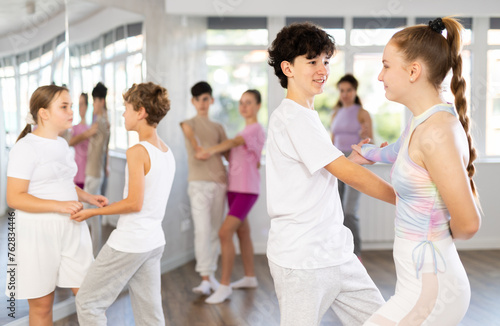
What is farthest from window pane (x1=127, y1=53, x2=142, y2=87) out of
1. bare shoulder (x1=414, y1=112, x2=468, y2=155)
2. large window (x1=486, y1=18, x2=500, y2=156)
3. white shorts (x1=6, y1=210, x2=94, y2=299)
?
large window (x1=486, y1=18, x2=500, y2=156)

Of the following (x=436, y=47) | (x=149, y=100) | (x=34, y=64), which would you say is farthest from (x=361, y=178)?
(x=34, y=64)

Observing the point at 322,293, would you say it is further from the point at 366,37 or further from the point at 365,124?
the point at 366,37

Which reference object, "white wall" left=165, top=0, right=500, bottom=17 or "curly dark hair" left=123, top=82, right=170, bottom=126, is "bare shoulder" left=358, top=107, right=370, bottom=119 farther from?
"curly dark hair" left=123, top=82, right=170, bottom=126

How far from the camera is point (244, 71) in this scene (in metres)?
5.73

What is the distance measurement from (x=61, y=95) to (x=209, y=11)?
249cm

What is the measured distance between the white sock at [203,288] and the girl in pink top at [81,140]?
119 cm

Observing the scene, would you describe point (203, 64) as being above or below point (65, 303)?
above

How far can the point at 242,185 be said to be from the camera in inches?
163

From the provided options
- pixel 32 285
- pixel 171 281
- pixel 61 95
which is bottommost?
pixel 171 281

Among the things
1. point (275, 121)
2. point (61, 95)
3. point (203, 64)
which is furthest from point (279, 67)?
point (203, 64)

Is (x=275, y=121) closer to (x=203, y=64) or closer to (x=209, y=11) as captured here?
(x=209, y=11)

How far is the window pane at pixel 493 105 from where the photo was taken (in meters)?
5.73

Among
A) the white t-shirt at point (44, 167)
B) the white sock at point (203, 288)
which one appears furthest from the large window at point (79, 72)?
the white sock at point (203, 288)

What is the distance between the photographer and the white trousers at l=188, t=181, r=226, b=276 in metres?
4.29
